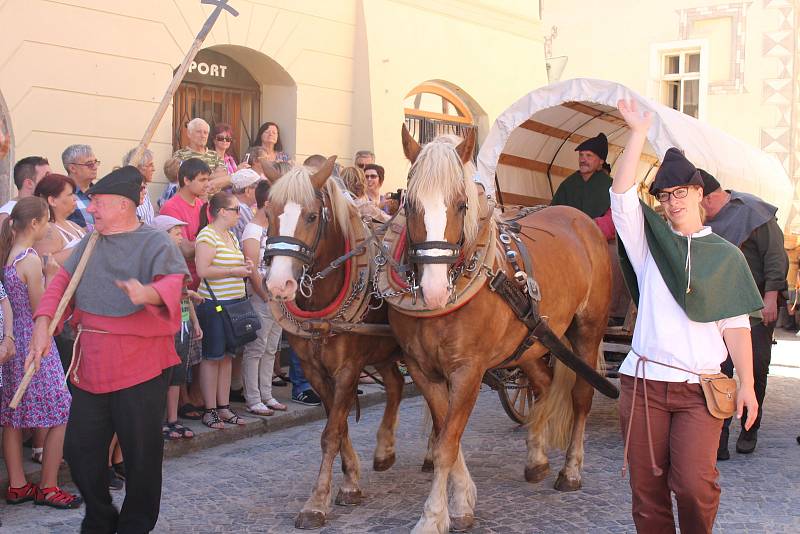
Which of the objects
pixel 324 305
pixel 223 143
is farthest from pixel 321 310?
pixel 223 143

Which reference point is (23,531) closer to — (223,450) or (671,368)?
(223,450)

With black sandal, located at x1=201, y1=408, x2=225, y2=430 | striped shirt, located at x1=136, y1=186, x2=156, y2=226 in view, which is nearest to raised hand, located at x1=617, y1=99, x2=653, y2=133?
black sandal, located at x1=201, y1=408, x2=225, y2=430

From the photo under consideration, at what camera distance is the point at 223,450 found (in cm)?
661

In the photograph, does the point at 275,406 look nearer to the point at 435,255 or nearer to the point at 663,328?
the point at 435,255

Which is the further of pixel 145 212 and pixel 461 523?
pixel 145 212

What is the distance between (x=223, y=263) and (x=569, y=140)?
Result: 3.51 m

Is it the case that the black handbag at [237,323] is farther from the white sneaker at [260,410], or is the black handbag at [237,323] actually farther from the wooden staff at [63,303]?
the wooden staff at [63,303]

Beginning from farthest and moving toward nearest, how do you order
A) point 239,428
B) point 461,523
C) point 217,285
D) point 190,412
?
point 190,412 → point 239,428 → point 217,285 → point 461,523

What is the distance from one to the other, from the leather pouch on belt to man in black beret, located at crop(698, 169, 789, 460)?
282 cm

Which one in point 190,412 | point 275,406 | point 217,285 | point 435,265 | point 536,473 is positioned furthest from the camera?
point 275,406

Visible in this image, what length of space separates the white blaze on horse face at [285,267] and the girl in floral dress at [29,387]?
4.65 feet

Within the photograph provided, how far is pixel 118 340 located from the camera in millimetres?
4043

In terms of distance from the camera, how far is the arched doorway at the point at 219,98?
9836mm

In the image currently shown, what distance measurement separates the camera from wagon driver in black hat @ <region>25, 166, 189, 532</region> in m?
4.03
